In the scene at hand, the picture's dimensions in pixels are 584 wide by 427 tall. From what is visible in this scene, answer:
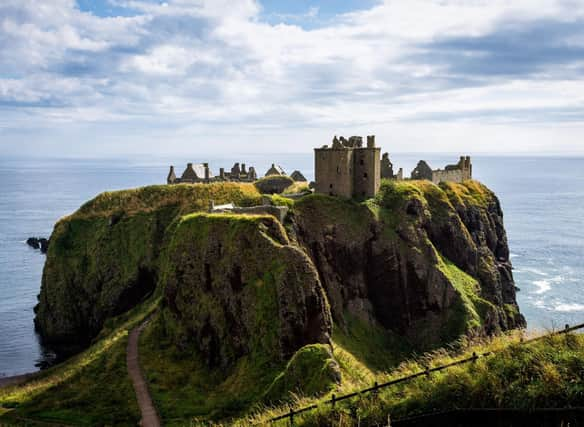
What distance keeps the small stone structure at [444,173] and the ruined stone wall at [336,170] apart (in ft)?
71.8

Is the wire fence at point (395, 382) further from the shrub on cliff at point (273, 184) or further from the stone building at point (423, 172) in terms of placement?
the stone building at point (423, 172)

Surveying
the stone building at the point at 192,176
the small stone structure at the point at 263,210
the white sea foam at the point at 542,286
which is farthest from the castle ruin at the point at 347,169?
the white sea foam at the point at 542,286

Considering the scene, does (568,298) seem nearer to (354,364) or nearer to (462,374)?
(354,364)

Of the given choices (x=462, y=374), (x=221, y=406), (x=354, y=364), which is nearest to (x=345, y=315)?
(x=354, y=364)

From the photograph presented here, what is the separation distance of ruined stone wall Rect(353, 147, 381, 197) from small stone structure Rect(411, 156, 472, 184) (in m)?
19.2

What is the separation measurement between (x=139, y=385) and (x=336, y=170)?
3764 cm

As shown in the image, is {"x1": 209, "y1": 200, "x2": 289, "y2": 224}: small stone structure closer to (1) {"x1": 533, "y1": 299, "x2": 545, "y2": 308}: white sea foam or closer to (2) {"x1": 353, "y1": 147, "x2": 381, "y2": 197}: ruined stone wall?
(2) {"x1": 353, "y1": 147, "x2": 381, "y2": 197}: ruined stone wall

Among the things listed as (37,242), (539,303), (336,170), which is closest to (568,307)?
(539,303)

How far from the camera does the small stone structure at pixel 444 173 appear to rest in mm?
90750

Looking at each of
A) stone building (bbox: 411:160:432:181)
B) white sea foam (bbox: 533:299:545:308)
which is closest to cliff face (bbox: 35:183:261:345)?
stone building (bbox: 411:160:432:181)

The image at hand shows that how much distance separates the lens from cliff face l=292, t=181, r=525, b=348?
211 ft

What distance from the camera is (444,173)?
95125 mm

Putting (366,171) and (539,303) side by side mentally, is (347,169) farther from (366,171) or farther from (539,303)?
(539,303)

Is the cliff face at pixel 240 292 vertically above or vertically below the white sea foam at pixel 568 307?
above
